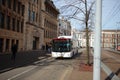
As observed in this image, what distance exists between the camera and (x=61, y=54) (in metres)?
38.2

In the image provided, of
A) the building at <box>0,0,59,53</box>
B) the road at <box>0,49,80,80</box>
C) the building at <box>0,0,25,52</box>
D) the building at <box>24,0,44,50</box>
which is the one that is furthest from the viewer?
the building at <box>24,0,44,50</box>

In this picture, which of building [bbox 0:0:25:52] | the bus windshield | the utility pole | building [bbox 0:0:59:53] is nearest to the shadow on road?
the bus windshield

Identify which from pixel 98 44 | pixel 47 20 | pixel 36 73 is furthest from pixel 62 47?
pixel 47 20

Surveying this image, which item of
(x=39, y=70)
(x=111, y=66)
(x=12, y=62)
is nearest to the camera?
(x=39, y=70)

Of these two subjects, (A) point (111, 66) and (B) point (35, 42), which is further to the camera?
(B) point (35, 42)

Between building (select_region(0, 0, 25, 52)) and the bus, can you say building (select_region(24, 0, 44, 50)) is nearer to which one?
building (select_region(0, 0, 25, 52))

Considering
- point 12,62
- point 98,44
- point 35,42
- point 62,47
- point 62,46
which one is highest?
point 35,42

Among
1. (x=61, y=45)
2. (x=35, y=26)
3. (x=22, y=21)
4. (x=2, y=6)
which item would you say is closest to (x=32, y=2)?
(x=35, y=26)

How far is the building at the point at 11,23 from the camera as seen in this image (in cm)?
4391

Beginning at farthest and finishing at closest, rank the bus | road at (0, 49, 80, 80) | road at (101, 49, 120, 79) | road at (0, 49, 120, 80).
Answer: the bus < road at (101, 49, 120, 79) < road at (0, 49, 120, 80) < road at (0, 49, 80, 80)

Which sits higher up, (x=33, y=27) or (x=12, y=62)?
(x=33, y=27)

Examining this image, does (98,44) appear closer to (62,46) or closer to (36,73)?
(36,73)

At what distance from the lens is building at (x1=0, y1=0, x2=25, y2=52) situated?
4391 centimetres

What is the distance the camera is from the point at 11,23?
4844 cm
